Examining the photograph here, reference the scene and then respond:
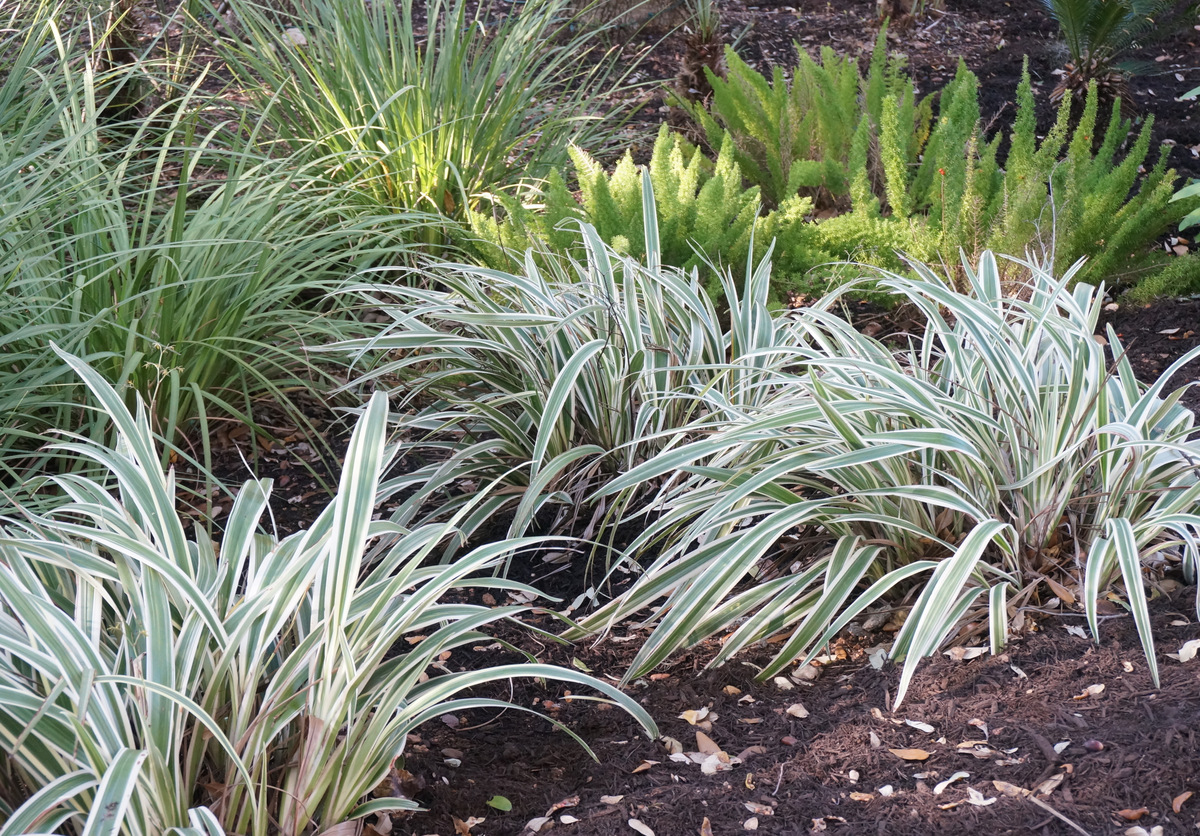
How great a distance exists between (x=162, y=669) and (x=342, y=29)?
8.75 feet

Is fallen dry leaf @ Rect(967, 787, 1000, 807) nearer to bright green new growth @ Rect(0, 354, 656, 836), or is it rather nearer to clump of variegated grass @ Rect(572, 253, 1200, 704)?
clump of variegated grass @ Rect(572, 253, 1200, 704)

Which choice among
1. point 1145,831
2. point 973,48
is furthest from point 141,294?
point 973,48

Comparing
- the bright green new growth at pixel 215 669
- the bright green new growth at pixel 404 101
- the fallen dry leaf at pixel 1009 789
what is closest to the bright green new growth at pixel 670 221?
the bright green new growth at pixel 404 101

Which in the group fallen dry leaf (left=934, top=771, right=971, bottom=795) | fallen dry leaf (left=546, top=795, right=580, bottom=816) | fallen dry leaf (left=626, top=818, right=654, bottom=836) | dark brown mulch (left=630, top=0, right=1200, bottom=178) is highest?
dark brown mulch (left=630, top=0, right=1200, bottom=178)

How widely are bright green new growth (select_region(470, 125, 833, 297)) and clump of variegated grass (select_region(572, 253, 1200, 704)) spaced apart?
2.95 feet

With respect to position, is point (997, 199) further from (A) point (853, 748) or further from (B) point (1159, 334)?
(A) point (853, 748)

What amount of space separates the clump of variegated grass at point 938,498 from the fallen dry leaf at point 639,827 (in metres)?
0.31

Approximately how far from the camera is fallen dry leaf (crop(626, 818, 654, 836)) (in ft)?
4.75

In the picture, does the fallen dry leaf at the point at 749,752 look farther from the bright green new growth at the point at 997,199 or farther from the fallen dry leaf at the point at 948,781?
the bright green new growth at the point at 997,199

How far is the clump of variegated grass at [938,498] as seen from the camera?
1.72m

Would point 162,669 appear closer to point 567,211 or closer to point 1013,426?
point 1013,426

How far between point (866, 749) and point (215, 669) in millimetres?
942

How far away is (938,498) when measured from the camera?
5.75 ft

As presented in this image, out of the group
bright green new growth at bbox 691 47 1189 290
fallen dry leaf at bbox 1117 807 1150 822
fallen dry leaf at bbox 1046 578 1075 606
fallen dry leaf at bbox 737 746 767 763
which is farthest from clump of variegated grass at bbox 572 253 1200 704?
bright green new growth at bbox 691 47 1189 290
